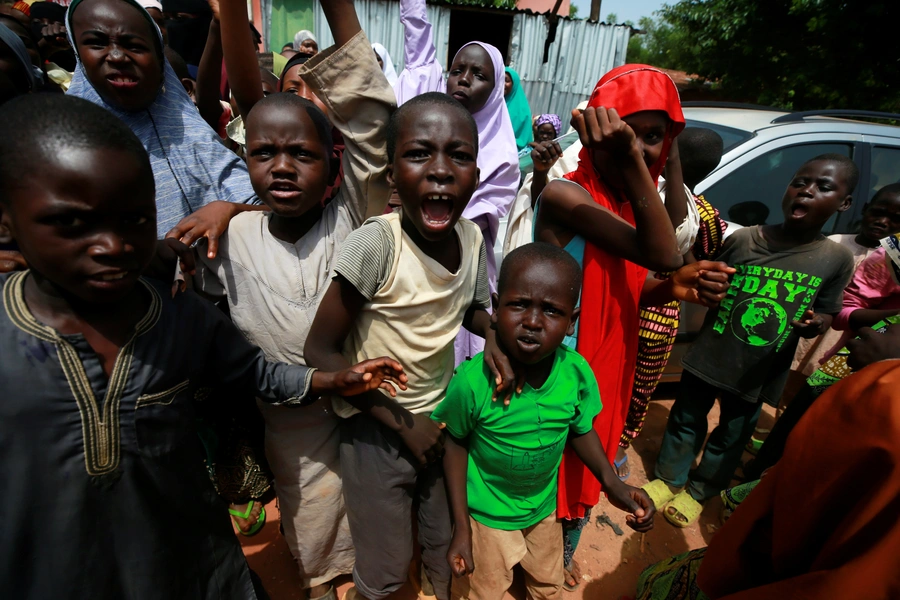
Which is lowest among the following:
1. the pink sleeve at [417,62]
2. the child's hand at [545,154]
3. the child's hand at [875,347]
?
the child's hand at [875,347]

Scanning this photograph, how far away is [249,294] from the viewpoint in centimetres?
148

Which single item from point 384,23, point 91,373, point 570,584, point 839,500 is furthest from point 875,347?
point 384,23

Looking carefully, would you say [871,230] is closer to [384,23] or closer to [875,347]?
[875,347]

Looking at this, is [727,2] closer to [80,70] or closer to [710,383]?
[710,383]

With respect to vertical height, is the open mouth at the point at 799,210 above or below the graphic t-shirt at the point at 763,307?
above

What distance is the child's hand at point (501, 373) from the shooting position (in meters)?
1.40

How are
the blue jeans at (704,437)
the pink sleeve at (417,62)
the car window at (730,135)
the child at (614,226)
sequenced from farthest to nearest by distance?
1. the car window at (730,135)
2. the pink sleeve at (417,62)
3. the blue jeans at (704,437)
4. the child at (614,226)

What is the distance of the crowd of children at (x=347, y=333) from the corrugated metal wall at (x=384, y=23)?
24.4 ft

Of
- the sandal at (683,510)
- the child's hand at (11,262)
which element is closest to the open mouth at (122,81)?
the child's hand at (11,262)

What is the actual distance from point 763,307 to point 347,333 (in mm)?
2136

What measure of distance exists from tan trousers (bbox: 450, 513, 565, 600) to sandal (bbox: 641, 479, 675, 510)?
1.09 m

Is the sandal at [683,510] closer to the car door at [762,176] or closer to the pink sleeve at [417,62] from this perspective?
the car door at [762,176]

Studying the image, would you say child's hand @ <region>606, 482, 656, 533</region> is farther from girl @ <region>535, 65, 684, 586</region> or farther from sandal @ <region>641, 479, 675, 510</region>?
sandal @ <region>641, 479, 675, 510</region>

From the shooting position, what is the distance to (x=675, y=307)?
2.50 m
